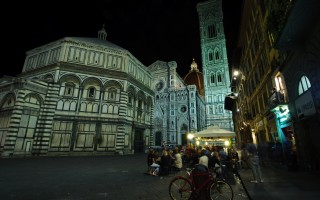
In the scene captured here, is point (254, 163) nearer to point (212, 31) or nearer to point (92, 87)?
point (92, 87)

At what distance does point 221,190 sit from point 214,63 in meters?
57.6

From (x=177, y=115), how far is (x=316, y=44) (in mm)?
43883

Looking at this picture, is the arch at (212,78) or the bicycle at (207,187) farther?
the arch at (212,78)

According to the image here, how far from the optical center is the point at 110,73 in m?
24.3

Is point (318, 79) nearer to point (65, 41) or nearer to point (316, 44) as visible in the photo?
point (316, 44)

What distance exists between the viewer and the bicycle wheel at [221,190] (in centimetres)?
478

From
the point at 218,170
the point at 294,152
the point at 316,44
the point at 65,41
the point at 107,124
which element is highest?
the point at 65,41

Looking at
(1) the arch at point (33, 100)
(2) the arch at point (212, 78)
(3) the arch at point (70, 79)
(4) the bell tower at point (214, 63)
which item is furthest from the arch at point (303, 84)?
(2) the arch at point (212, 78)

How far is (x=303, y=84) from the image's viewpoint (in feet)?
28.4

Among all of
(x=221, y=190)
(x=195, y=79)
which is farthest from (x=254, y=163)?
(x=195, y=79)

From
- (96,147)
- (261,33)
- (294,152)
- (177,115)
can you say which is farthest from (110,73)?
(177,115)

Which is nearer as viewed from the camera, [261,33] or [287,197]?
[287,197]

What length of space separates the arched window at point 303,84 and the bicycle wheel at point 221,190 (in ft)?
22.5

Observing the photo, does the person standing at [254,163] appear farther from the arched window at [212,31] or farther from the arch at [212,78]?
the arched window at [212,31]
